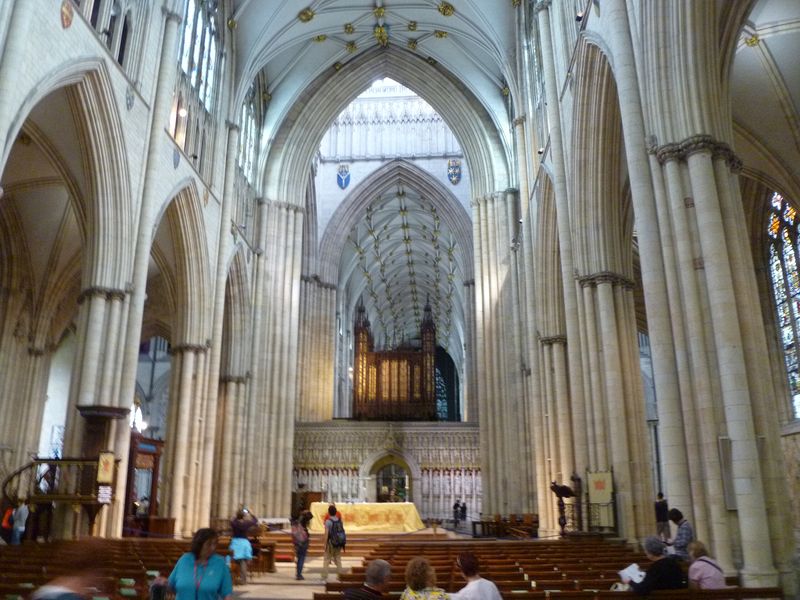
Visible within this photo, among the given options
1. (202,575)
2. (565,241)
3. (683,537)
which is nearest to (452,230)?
(565,241)

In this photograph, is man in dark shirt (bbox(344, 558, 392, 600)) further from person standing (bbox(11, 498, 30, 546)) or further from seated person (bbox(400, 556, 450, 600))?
person standing (bbox(11, 498, 30, 546))

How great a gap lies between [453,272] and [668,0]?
117ft

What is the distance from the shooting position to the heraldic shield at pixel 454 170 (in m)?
34.4

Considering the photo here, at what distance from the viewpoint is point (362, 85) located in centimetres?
2689

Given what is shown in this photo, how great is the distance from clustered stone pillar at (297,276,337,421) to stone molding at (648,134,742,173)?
23.4m

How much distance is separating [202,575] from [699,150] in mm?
8099

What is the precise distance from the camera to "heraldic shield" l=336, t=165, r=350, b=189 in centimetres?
3538

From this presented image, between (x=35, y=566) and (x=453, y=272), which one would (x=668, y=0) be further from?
(x=453, y=272)

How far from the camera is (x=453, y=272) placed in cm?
4512

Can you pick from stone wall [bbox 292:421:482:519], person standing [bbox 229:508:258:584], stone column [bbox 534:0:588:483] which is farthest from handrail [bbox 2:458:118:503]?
stone wall [bbox 292:421:482:519]

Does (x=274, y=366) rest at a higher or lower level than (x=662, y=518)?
higher

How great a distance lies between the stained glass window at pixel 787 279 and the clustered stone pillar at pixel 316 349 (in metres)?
19.1

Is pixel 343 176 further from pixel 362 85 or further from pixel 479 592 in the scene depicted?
pixel 479 592

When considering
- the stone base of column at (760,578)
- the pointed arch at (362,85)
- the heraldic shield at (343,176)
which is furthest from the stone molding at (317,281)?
the stone base of column at (760,578)
